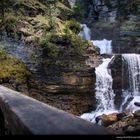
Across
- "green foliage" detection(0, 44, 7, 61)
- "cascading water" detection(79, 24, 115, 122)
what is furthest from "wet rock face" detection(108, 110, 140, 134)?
"green foliage" detection(0, 44, 7, 61)

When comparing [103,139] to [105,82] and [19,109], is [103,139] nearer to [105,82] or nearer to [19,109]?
[19,109]

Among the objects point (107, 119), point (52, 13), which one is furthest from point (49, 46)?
point (107, 119)

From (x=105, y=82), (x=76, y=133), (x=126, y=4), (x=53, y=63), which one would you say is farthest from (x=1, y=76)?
(x=126, y=4)

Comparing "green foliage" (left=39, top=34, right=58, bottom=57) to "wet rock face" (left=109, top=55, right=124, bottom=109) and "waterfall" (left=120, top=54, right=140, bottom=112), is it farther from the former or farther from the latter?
"waterfall" (left=120, top=54, right=140, bottom=112)

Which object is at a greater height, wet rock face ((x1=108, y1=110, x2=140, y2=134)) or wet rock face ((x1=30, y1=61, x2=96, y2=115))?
wet rock face ((x1=30, y1=61, x2=96, y2=115))

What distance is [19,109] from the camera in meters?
2.49

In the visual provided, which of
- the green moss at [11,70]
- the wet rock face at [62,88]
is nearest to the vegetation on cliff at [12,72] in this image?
the green moss at [11,70]

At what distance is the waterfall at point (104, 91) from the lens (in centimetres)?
1777

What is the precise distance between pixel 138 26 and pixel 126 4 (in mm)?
3749

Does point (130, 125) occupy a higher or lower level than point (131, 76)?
lower

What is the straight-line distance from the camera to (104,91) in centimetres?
1831

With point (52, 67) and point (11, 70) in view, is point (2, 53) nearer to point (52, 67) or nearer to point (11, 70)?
point (11, 70)

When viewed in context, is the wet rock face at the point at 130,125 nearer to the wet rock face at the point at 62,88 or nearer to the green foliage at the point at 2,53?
the wet rock face at the point at 62,88

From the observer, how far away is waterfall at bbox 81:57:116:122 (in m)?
17.8
